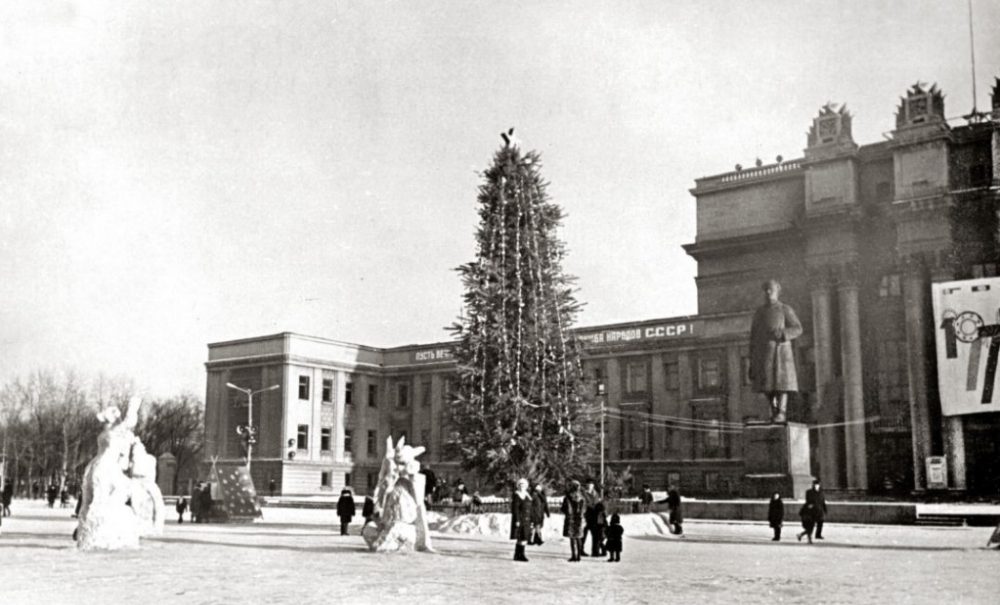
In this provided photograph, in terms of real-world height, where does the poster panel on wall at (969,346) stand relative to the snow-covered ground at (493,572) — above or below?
above

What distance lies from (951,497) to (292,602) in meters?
38.2

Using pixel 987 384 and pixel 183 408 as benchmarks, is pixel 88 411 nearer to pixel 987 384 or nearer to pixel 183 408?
pixel 183 408

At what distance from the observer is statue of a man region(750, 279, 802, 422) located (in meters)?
29.9

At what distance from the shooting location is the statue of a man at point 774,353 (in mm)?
29938

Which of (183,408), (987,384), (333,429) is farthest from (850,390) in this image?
(183,408)

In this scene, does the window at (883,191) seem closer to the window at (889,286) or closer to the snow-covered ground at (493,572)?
the window at (889,286)

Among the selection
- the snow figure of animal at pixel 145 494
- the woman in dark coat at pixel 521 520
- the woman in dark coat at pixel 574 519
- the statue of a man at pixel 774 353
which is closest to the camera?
the woman in dark coat at pixel 521 520

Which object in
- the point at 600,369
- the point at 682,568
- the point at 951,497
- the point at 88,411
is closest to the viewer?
the point at 682,568

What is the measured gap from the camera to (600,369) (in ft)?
194

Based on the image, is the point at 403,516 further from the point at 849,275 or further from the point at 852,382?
the point at 849,275

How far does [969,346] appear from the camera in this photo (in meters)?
42.6

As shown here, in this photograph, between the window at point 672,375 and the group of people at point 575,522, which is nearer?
the group of people at point 575,522

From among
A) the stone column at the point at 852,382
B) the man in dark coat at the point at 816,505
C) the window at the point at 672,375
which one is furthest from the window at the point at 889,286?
the man in dark coat at the point at 816,505

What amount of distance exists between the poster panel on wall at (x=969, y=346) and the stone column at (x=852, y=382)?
201 inches
